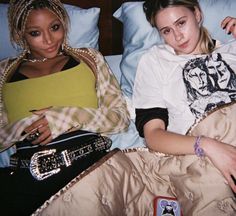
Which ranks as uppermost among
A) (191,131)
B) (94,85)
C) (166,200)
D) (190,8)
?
(190,8)

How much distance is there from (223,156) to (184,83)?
0.41m

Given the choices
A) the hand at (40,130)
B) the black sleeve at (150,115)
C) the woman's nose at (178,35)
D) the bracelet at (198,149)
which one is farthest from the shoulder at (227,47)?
the hand at (40,130)

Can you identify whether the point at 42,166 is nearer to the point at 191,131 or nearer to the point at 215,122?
the point at 191,131

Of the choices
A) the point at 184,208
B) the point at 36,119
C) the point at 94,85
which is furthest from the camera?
the point at 94,85

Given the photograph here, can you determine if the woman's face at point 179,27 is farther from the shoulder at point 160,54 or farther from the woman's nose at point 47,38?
the woman's nose at point 47,38

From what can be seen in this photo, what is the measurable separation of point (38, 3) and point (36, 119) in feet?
2.05

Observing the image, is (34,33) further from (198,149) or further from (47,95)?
(198,149)

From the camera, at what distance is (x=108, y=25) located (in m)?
2.09

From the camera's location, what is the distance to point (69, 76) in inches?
63.2

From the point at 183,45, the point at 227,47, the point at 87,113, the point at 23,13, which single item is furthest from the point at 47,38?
the point at 227,47

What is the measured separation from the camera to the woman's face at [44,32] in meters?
1.57

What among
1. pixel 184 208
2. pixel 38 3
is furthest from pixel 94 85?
pixel 184 208

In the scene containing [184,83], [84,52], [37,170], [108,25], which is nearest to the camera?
[37,170]

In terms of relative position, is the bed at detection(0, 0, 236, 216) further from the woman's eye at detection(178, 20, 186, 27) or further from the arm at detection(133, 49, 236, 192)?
the woman's eye at detection(178, 20, 186, 27)
